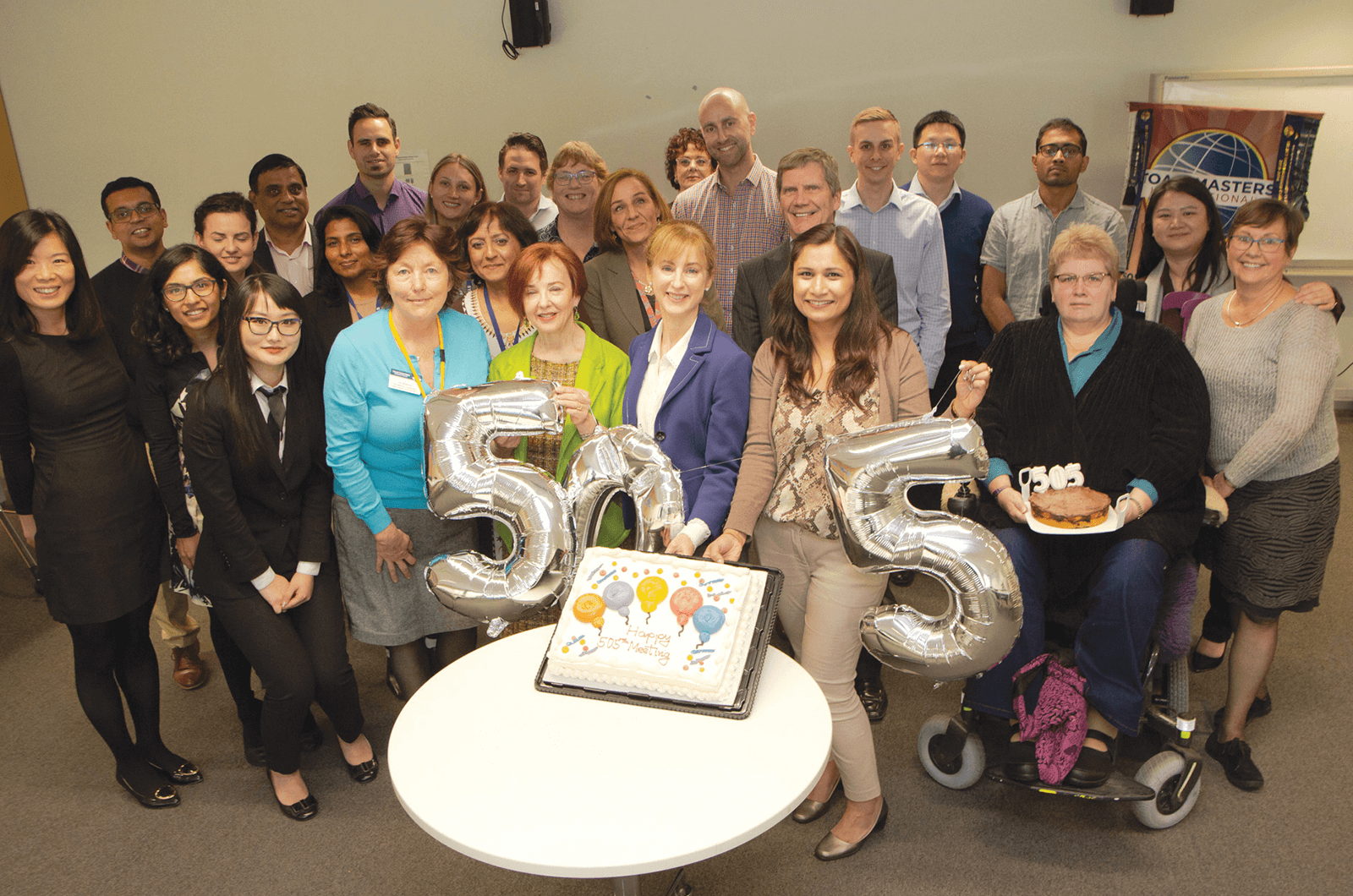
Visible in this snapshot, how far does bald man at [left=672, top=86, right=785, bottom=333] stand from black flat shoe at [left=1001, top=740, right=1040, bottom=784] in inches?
70.1

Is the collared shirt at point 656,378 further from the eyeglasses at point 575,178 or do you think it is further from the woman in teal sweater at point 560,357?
the eyeglasses at point 575,178

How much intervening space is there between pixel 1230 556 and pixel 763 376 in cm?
139

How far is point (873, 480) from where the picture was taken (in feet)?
5.48

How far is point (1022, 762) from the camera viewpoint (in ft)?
7.07

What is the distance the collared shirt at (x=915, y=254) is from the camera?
10.3 feet

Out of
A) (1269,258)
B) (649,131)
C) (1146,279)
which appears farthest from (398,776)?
(649,131)

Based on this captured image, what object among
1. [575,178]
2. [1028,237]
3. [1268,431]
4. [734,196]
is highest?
[575,178]

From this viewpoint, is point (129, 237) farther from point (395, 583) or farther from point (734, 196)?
point (734, 196)

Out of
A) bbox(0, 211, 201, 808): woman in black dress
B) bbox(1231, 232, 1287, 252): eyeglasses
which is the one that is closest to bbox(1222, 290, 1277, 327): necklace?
bbox(1231, 232, 1287, 252): eyeglasses

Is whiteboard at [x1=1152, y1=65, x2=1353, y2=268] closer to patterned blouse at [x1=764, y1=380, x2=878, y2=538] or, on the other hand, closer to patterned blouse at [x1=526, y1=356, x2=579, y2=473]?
patterned blouse at [x1=764, y1=380, x2=878, y2=538]

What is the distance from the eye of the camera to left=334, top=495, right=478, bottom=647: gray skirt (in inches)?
96.3

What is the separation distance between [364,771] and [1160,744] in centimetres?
221

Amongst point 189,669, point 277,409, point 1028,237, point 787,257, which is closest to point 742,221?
point 787,257

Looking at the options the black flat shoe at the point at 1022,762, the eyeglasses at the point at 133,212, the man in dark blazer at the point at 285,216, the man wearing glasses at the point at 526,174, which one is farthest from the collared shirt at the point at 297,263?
the black flat shoe at the point at 1022,762
